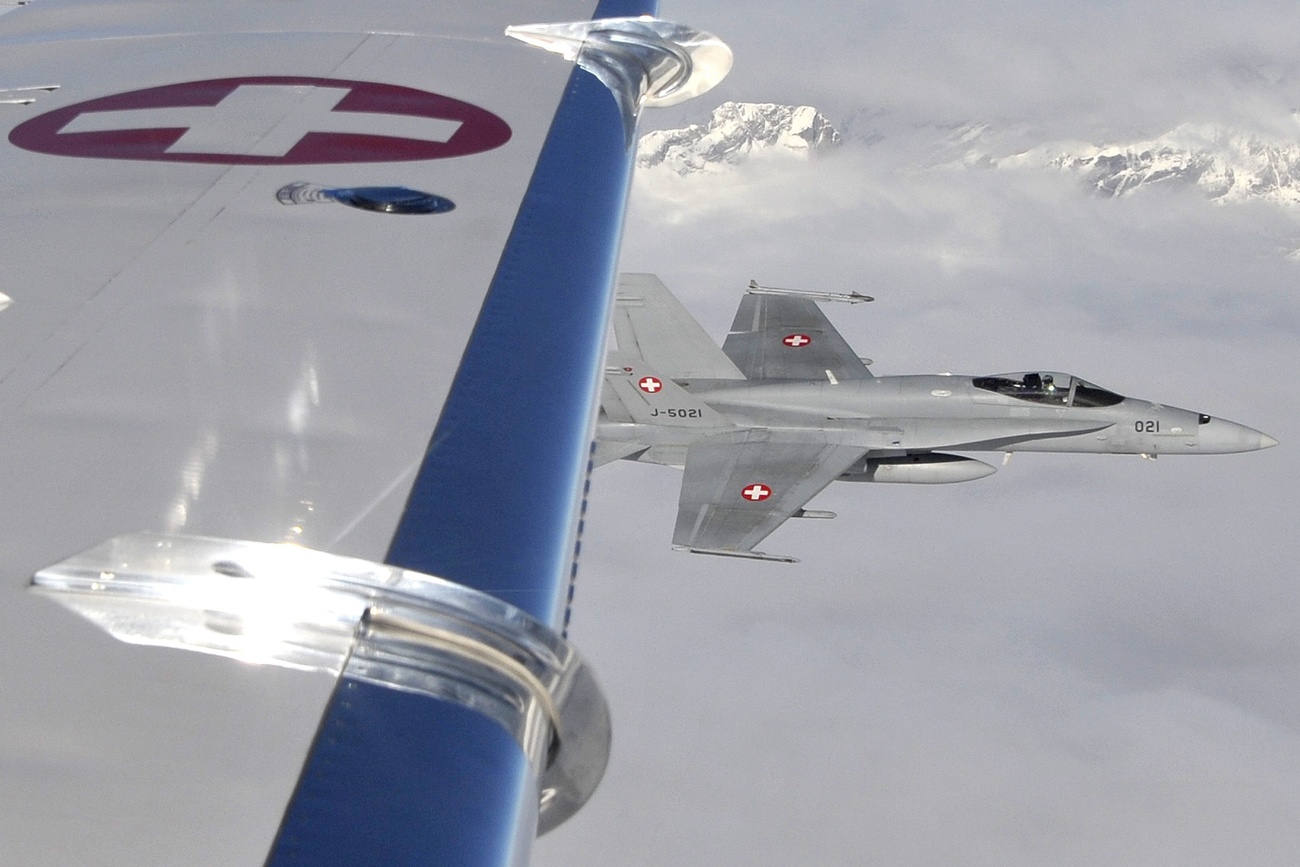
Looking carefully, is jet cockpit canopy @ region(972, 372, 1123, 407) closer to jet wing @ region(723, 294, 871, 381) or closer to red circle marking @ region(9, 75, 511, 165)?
jet wing @ region(723, 294, 871, 381)

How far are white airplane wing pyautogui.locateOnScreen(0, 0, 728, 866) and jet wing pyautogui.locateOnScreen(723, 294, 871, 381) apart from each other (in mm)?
19822

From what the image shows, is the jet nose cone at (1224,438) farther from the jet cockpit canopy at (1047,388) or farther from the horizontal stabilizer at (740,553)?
the horizontal stabilizer at (740,553)

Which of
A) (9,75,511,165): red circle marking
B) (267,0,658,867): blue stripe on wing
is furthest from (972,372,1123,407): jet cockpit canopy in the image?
(9,75,511,165): red circle marking

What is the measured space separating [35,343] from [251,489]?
1.05m

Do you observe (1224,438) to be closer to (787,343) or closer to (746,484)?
(787,343)

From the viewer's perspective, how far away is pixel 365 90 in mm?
5023

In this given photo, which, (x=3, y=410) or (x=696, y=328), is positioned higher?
(x=3, y=410)

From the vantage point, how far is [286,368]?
3271 millimetres

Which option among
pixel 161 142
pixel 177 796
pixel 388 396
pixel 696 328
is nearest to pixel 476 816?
pixel 177 796

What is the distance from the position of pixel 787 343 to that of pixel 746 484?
6.68m

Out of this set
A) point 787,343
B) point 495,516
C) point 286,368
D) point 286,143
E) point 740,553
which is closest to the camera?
point 495,516

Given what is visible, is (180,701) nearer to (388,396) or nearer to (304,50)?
(388,396)

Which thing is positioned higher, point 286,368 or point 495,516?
point 286,368

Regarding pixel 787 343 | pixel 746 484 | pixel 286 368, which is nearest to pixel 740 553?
pixel 746 484
